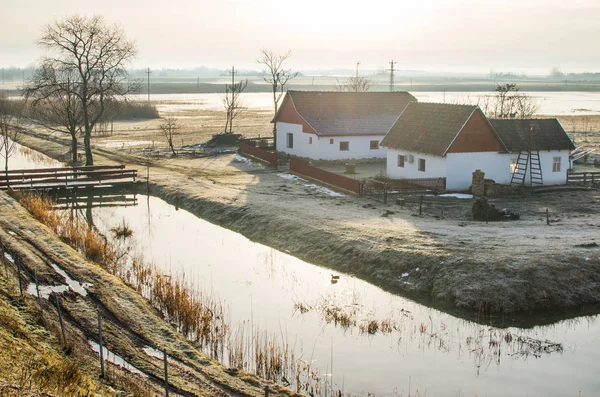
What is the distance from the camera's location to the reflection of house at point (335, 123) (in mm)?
46906

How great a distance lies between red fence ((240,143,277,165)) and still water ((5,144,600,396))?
68.1 feet

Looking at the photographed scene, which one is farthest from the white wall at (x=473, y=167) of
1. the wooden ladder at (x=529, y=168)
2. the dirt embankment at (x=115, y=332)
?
the dirt embankment at (x=115, y=332)

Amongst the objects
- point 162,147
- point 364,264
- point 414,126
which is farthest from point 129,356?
point 162,147

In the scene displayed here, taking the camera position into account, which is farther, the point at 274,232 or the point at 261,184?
the point at 261,184

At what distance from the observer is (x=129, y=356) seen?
14852 mm

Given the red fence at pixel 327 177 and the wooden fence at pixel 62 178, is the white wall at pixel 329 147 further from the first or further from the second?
the wooden fence at pixel 62 178

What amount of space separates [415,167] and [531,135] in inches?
265

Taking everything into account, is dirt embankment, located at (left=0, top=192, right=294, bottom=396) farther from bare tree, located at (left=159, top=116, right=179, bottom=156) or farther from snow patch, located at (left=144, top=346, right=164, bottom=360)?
bare tree, located at (left=159, top=116, right=179, bottom=156)

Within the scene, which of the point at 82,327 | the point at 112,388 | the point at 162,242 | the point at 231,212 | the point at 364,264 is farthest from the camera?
the point at 231,212

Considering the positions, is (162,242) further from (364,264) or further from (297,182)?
(297,182)

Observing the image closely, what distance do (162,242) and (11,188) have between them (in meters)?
12.4

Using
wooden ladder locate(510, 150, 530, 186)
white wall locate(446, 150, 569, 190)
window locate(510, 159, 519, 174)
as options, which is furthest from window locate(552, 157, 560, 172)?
window locate(510, 159, 519, 174)

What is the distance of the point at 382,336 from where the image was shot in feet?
57.2

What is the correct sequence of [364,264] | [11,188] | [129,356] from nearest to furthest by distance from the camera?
[129,356] → [364,264] → [11,188]
